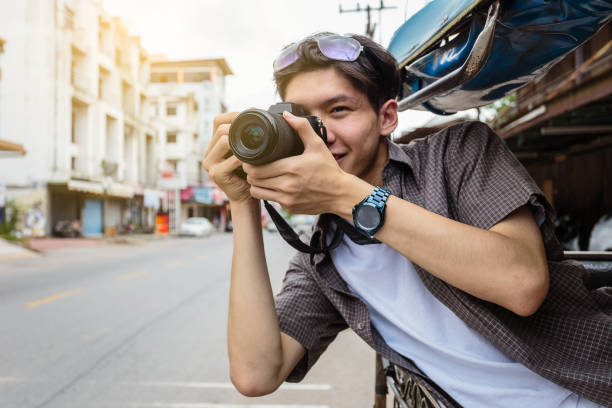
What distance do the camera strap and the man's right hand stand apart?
8 centimetres

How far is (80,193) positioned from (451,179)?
26101mm

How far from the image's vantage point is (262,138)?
0.99 m

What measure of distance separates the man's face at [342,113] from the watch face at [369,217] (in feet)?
1.04

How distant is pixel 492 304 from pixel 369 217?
375mm

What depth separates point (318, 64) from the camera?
1268 millimetres

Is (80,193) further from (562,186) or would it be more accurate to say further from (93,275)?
(562,186)

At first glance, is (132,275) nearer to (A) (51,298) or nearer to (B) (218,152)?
(A) (51,298)

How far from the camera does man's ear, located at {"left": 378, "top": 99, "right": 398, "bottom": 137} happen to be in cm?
132

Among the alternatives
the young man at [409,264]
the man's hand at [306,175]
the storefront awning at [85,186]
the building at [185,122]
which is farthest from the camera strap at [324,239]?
the building at [185,122]

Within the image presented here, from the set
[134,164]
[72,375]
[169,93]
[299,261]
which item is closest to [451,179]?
[299,261]

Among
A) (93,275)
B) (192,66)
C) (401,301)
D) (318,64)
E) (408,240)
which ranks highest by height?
(192,66)

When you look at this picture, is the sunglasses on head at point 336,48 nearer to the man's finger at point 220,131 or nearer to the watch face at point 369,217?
the man's finger at point 220,131

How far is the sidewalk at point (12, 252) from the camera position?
12.2 meters

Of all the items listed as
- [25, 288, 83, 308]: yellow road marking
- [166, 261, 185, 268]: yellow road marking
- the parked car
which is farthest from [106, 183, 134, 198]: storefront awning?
[25, 288, 83, 308]: yellow road marking
